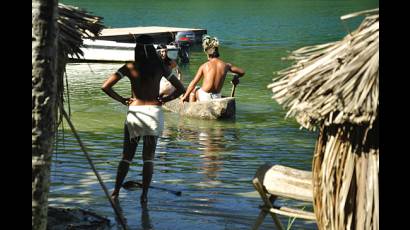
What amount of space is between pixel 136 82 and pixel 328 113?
13.9ft

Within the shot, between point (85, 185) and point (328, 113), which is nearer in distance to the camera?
point (328, 113)

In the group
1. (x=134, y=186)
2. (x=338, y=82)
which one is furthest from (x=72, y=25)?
(x=338, y=82)

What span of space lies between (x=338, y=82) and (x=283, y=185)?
1323 millimetres

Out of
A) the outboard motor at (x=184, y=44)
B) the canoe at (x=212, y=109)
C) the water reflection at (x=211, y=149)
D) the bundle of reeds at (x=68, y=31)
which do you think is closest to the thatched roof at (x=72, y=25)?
the bundle of reeds at (x=68, y=31)

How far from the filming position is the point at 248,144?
629 inches

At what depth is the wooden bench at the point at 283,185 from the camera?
25.9 feet

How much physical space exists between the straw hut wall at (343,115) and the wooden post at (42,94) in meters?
1.75

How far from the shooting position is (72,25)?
9.39 meters

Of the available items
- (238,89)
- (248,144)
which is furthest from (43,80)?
(238,89)

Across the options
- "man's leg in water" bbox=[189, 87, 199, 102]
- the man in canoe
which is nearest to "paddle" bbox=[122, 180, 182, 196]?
the man in canoe

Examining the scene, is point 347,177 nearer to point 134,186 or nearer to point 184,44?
point 134,186
